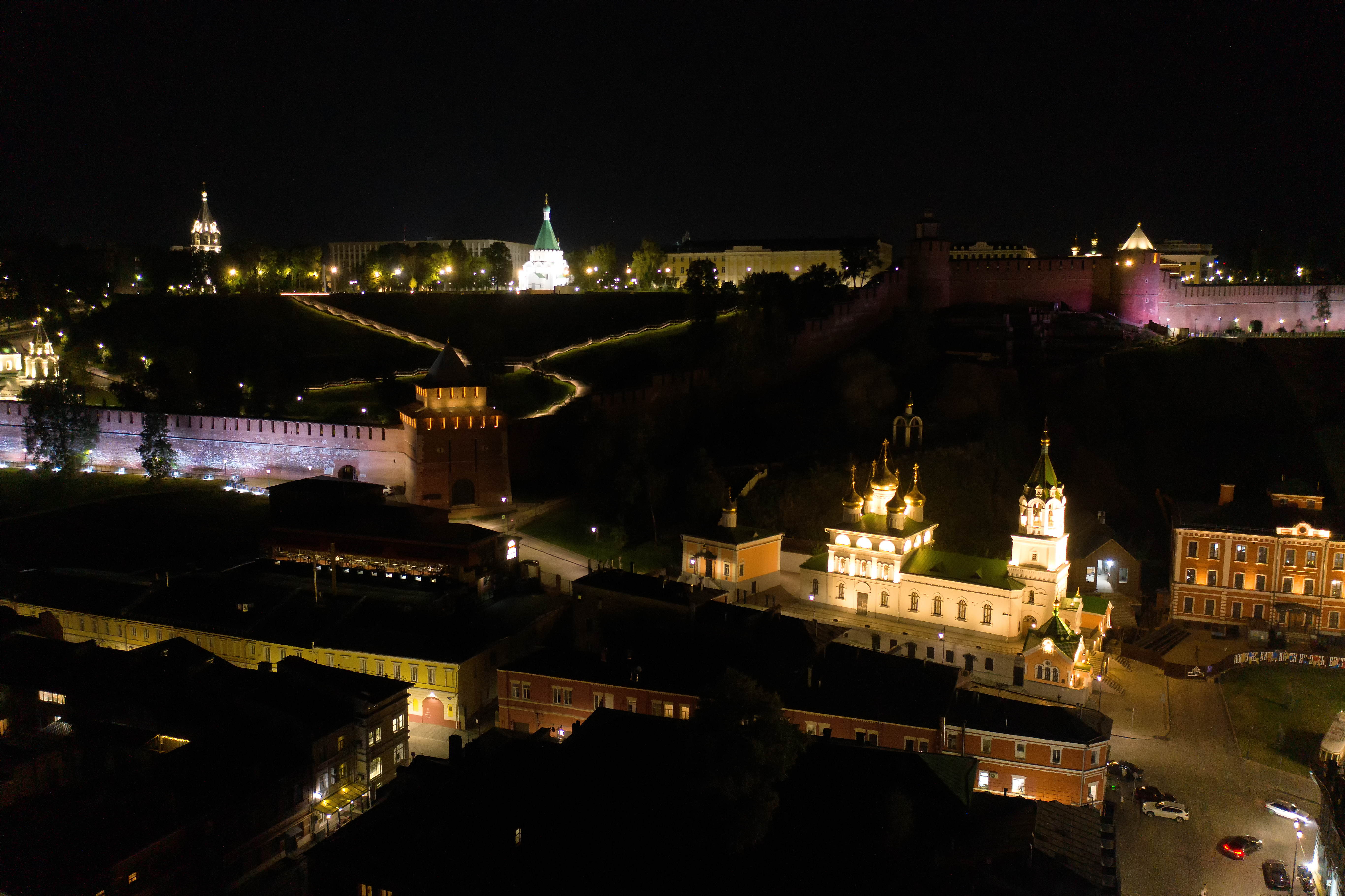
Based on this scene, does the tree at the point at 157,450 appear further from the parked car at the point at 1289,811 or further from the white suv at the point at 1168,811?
the parked car at the point at 1289,811

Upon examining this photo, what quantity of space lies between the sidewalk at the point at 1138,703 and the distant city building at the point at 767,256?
150ft

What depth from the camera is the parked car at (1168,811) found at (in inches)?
725

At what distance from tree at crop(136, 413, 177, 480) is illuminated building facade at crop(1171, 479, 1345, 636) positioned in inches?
1303

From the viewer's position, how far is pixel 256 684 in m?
20.3

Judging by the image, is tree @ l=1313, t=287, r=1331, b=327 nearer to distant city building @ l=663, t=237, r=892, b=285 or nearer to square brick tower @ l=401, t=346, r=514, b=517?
distant city building @ l=663, t=237, r=892, b=285

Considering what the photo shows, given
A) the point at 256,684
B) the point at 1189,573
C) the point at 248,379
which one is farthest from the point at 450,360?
the point at 1189,573

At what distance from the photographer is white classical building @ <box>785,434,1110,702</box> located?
22.6m

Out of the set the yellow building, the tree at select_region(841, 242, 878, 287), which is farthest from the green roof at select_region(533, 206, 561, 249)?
the yellow building

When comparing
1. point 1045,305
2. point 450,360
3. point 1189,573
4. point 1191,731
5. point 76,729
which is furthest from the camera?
point 1045,305

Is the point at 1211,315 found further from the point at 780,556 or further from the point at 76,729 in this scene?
the point at 76,729

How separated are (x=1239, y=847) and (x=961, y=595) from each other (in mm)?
8376

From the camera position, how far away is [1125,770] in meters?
20.0

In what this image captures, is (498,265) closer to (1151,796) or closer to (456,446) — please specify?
(456,446)

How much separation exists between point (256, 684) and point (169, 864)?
15.6 ft
